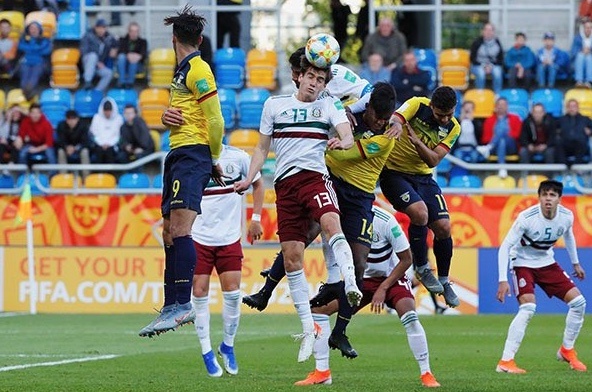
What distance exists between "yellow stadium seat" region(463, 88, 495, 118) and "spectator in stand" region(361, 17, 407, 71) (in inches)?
61.6

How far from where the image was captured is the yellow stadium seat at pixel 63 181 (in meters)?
25.5

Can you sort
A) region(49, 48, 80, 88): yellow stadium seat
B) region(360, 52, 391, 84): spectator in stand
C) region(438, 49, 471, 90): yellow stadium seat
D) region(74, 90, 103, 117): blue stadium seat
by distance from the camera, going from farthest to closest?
region(49, 48, 80, 88): yellow stadium seat, region(74, 90, 103, 117): blue stadium seat, region(438, 49, 471, 90): yellow stadium seat, region(360, 52, 391, 84): spectator in stand

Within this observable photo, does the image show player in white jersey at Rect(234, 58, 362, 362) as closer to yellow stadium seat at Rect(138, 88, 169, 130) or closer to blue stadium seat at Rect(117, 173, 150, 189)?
blue stadium seat at Rect(117, 173, 150, 189)

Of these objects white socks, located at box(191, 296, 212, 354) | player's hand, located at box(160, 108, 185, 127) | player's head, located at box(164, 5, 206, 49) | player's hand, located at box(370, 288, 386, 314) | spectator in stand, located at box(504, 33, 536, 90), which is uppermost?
player's head, located at box(164, 5, 206, 49)

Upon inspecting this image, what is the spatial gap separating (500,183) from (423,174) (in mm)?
11078

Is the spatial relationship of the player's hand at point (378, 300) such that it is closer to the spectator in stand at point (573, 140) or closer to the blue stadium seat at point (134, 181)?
the spectator in stand at point (573, 140)

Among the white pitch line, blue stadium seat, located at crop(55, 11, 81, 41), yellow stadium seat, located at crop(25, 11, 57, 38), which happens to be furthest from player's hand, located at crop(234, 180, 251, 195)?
blue stadium seat, located at crop(55, 11, 81, 41)

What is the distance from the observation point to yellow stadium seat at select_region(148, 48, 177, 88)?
2808cm

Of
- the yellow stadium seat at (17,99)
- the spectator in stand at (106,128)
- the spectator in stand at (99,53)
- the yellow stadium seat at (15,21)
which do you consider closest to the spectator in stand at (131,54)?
the spectator in stand at (99,53)

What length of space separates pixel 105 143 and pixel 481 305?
7.61 m

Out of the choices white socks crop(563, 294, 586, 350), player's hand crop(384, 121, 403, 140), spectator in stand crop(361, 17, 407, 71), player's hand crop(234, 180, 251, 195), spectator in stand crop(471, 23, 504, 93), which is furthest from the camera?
spectator in stand crop(471, 23, 504, 93)

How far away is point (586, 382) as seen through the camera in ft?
43.3

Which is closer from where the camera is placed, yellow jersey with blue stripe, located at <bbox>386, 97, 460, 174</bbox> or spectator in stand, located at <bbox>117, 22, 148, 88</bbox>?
yellow jersey with blue stripe, located at <bbox>386, 97, 460, 174</bbox>

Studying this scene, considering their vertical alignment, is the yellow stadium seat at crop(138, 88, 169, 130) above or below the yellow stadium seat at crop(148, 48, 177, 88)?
below
